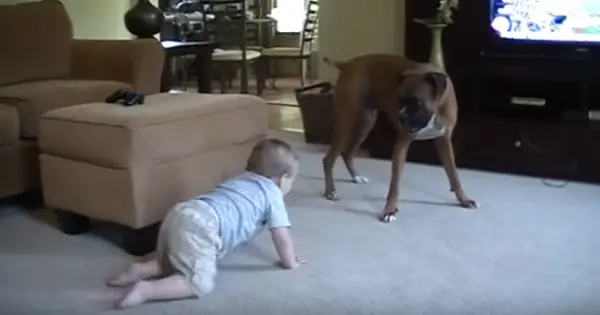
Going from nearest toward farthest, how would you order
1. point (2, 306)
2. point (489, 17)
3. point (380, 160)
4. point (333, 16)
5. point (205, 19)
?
point (2, 306) < point (489, 17) < point (380, 160) < point (333, 16) < point (205, 19)

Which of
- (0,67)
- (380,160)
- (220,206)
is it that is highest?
(0,67)

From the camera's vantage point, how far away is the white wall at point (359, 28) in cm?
467

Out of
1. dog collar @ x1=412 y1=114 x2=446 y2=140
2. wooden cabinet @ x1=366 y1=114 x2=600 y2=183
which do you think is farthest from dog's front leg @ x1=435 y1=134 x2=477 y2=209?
wooden cabinet @ x1=366 y1=114 x2=600 y2=183

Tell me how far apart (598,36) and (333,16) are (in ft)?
5.82

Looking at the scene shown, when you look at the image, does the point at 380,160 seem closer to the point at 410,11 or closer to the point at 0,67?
the point at 410,11

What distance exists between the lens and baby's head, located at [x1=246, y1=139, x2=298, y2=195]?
250 centimetres

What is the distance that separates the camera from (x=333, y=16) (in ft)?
16.3

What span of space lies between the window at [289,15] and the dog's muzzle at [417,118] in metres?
5.71

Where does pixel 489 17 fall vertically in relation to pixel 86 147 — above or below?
above

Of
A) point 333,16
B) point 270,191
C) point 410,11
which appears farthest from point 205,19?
point 270,191

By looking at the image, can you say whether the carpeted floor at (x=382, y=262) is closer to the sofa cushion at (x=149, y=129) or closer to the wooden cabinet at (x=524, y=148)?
the wooden cabinet at (x=524, y=148)

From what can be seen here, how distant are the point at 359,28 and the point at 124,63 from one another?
1564 millimetres

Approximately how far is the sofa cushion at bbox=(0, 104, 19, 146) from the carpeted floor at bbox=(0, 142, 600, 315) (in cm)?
32

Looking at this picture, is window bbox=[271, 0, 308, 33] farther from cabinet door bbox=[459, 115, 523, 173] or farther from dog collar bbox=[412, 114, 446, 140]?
dog collar bbox=[412, 114, 446, 140]
